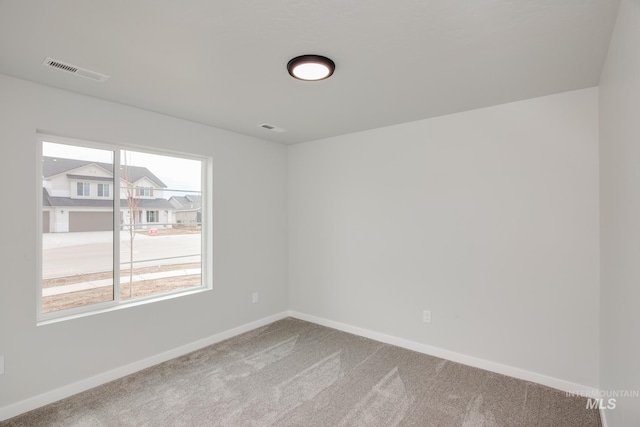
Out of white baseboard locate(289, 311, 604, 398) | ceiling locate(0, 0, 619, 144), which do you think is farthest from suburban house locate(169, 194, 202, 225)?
white baseboard locate(289, 311, 604, 398)

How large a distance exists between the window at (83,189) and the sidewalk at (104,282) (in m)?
0.80

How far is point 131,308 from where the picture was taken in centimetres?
294

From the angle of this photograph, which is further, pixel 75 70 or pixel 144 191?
pixel 144 191

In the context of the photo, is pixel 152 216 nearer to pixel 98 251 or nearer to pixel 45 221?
pixel 98 251

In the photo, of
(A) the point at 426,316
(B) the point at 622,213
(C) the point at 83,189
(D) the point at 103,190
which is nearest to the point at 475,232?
(A) the point at 426,316

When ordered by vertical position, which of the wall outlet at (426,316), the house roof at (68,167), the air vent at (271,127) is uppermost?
the air vent at (271,127)

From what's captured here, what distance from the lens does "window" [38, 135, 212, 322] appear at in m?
2.63

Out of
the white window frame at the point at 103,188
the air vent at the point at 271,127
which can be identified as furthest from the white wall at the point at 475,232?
the white window frame at the point at 103,188

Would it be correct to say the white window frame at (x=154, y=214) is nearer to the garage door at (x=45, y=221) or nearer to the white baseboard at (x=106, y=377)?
the garage door at (x=45, y=221)

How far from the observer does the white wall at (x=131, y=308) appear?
7.61ft

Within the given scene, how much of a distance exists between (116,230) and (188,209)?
2.58 feet

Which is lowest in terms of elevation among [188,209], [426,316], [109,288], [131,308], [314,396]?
[314,396]

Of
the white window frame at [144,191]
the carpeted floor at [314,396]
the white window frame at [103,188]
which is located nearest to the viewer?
the carpeted floor at [314,396]

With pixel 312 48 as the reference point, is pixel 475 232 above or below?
below
